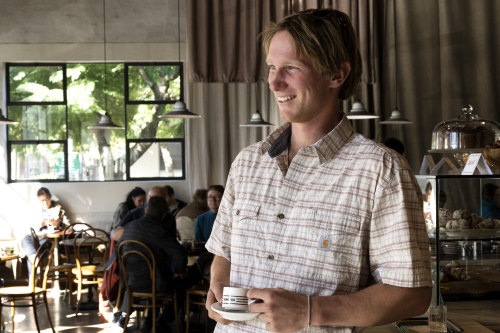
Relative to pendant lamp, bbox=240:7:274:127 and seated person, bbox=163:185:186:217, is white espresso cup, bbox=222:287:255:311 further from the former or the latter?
seated person, bbox=163:185:186:217

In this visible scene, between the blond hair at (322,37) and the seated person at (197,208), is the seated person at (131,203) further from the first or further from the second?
the blond hair at (322,37)

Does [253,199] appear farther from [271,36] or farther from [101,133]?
[101,133]

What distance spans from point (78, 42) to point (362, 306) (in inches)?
354

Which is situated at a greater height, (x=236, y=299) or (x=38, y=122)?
(x=38, y=122)

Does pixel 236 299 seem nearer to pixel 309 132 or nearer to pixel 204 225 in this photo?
pixel 309 132

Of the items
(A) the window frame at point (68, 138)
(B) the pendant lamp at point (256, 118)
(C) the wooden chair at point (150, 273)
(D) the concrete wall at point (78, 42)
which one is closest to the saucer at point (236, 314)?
(C) the wooden chair at point (150, 273)

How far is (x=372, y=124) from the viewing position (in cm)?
844

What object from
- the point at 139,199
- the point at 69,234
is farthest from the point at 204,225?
the point at 69,234

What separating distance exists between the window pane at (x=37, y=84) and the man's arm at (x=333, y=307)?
903cm

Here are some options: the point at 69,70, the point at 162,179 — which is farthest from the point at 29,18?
the point at 162,179

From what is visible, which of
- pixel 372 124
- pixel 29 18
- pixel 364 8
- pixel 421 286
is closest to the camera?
pixel 421 286

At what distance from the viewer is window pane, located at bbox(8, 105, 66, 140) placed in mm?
9602

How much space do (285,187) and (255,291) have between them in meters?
0.24

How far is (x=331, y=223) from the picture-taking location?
1.24 m
